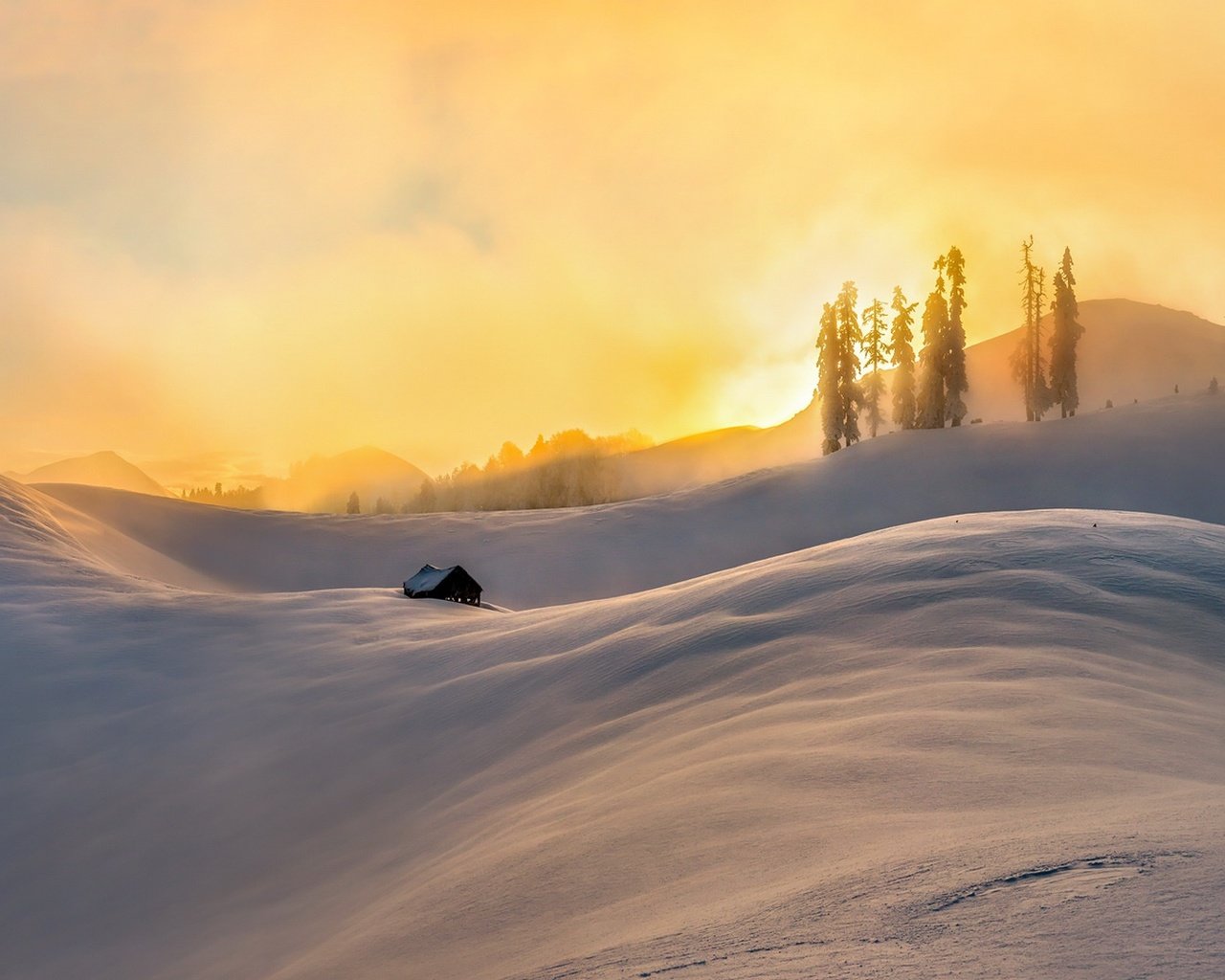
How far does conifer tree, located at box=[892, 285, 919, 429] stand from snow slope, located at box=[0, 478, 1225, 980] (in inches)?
1922

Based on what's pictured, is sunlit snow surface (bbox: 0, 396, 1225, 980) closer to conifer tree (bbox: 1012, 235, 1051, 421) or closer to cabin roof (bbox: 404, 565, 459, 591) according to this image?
cabin roof (bbox: 404, 565, 459, 591)

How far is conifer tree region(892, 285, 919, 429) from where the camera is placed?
64312mm

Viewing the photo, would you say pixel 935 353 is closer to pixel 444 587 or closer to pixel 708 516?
pixel 708 516

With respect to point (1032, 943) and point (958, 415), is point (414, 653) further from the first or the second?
point (958, 415)

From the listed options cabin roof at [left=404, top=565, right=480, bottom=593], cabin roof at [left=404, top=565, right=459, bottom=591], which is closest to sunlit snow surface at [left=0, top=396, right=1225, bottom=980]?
cabin roof at [left=404, top=565, right=480, bottom=593]

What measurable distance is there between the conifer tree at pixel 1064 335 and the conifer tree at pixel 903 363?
10249 millimetres

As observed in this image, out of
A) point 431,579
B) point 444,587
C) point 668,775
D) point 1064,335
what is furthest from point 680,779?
point 1064,335

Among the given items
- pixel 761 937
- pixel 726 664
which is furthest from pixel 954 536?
pixel 761 937

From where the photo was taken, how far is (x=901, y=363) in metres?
Result: 65.4

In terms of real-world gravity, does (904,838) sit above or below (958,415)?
below

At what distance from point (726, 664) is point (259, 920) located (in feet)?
20.3

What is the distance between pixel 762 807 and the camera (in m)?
6.28

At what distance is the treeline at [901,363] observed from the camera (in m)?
62.1

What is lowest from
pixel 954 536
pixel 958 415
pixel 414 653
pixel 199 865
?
pixel 199 865
